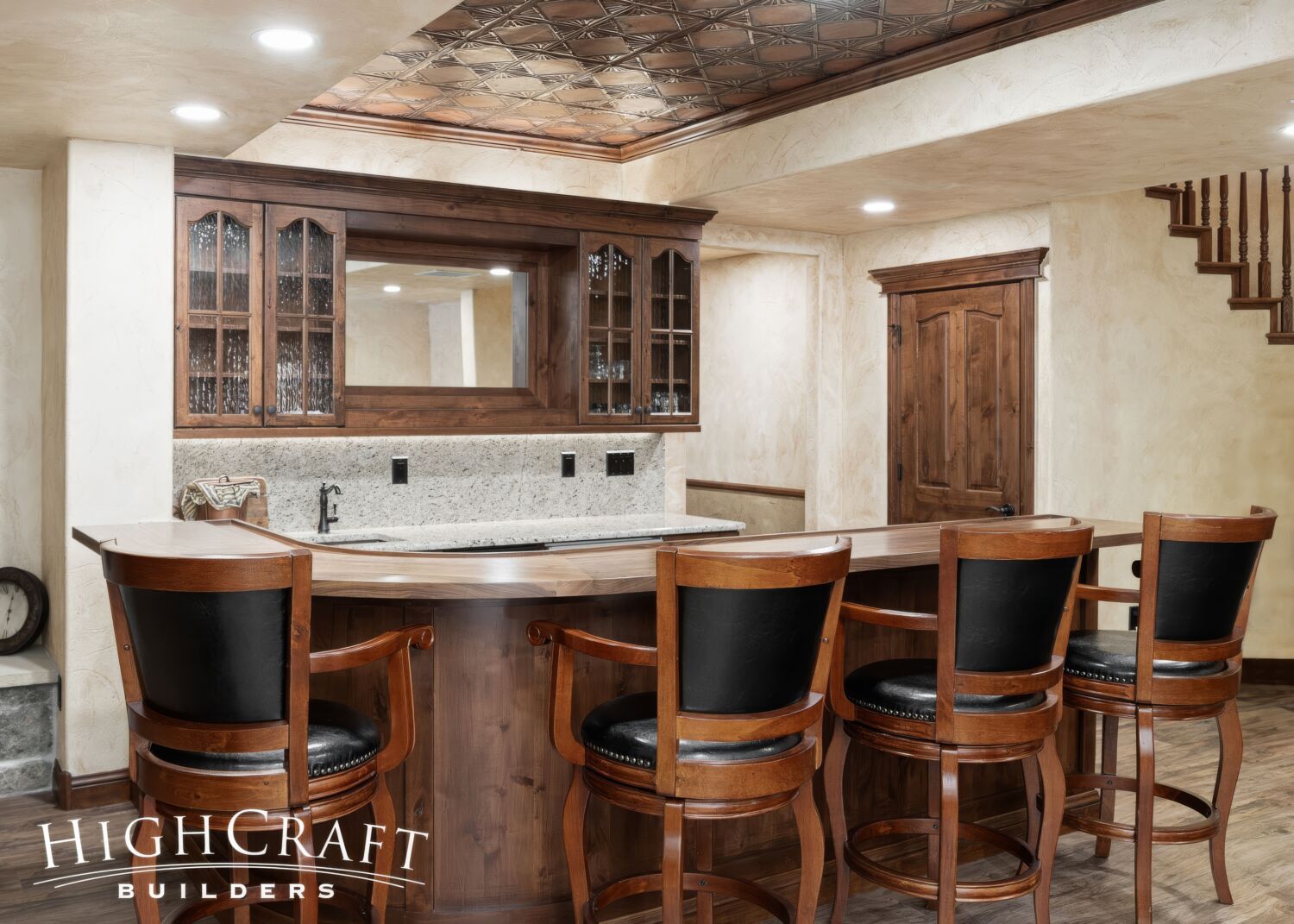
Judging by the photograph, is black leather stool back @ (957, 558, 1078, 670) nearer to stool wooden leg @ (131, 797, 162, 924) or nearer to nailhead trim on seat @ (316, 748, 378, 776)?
nailhead trim on seat @ (316, 748, 378, 776)

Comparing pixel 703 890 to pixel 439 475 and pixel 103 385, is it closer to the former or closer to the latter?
pixel 103 385

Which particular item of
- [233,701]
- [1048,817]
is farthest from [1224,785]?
[233,701]

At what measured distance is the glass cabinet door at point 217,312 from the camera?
4.51 metres

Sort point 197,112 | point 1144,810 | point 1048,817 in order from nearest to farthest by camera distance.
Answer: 1. point 1048,817
2. point 1144,810
3. point 197,112

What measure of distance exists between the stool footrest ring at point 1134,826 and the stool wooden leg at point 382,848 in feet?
6.54

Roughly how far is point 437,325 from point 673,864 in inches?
148

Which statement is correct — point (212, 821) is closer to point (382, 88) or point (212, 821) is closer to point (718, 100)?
point (382, 88)

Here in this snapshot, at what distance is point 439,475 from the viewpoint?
5582 millimetres

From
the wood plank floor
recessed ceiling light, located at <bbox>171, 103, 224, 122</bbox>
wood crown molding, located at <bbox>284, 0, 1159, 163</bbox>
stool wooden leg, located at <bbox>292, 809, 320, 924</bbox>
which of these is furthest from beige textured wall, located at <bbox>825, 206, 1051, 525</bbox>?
stool wooden leg, located at <bbox>292, 809, 320, 924</bbox>

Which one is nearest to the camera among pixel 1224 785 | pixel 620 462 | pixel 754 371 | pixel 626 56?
pixel 1224 785

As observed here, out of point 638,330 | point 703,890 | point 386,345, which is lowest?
point 703,890

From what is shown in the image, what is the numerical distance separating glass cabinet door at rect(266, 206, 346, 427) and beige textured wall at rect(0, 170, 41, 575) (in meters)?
0.92

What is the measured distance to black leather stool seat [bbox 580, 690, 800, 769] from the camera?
222 centimetres

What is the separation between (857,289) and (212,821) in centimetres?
512
